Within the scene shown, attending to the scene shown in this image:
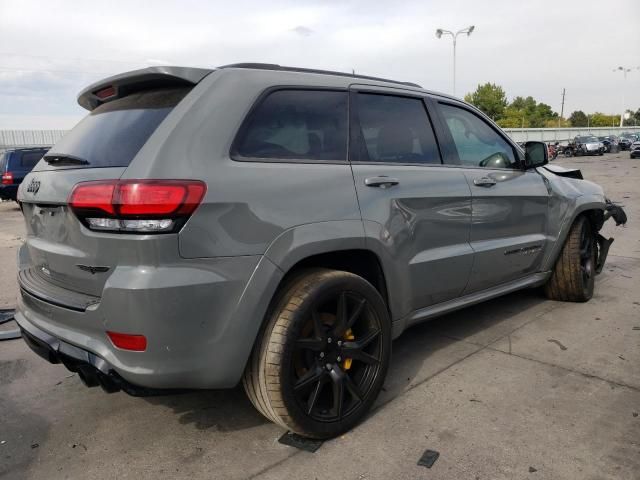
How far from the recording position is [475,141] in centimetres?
386

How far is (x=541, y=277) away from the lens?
4473mm

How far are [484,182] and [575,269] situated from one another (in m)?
1.57

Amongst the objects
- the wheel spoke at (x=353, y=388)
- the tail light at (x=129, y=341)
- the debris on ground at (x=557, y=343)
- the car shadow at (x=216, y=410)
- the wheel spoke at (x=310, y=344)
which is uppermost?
the tail light at (x=129, y=341)

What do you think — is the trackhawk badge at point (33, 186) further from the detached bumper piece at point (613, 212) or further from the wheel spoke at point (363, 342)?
the detached bumper piece at point (613, 212)

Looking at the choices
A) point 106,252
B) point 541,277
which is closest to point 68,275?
point 106,252

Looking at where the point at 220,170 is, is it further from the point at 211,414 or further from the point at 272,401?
the point at 211,414

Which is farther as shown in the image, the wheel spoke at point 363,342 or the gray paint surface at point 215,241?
the wheel spoke at point 363,342

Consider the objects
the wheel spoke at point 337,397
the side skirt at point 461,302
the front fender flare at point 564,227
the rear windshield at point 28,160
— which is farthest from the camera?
the rear windshield at point 28,160

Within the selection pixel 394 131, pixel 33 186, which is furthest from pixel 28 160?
pixel 394 131

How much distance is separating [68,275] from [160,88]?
1.00m

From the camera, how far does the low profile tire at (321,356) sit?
243 cm

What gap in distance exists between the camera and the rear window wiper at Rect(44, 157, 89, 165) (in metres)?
2.57

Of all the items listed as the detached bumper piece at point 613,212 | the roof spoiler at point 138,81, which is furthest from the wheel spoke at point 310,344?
the detached bumper piece at point 613,212

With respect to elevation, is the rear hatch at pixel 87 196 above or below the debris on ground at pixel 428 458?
above
